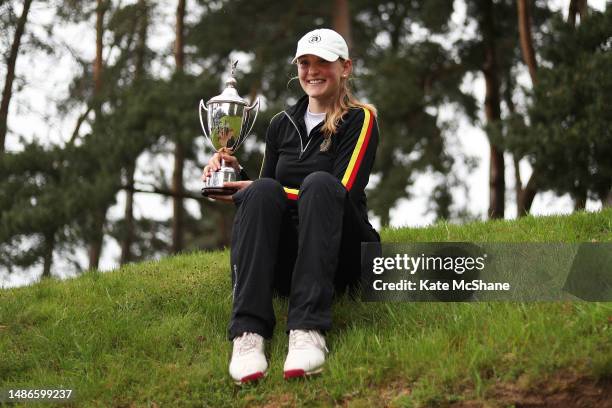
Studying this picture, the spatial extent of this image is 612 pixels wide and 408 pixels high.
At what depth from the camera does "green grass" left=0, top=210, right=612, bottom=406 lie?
3088mm

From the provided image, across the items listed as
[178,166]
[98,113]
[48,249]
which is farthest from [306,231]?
[98,113]

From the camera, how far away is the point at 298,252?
135 inches

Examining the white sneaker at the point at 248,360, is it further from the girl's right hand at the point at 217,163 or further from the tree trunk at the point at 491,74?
the tree trunk at the point at 491,74

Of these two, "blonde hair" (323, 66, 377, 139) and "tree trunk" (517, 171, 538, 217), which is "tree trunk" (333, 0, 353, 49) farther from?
"blonde hair" (323, 66, 377, 139)

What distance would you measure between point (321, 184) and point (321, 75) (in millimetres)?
821

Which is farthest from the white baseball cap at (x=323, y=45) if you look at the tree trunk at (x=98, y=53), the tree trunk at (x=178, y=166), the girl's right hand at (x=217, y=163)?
the tree trunk at (x=98, y=53)

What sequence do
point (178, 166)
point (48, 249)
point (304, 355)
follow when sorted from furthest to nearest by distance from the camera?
point (178, 166) → point (48, 249) → point (304, 355)

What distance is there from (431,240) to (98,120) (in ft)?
30.2

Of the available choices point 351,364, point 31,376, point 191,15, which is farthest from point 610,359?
point 191,15

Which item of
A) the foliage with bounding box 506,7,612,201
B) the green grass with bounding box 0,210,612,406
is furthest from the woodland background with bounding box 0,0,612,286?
the green grass with bounding box 0,210,612,406

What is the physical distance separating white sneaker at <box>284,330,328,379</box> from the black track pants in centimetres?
5

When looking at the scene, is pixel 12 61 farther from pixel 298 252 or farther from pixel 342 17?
pixel 298 252

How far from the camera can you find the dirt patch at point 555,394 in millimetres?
2879

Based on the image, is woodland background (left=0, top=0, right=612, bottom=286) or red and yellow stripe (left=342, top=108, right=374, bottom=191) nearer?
red and yellow stripe (left=342, top=108, right=374, bottom=191)
